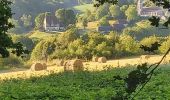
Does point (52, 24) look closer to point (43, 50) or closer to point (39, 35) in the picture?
point (39, 35)

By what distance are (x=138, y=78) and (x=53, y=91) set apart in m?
15.1

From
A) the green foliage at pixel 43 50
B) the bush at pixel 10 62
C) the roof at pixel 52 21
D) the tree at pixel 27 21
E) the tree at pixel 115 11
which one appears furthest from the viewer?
the tree at pixel 27 21

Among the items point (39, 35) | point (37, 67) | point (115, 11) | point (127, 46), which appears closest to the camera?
point (37, 67)

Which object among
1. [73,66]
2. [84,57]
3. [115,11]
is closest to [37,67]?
[73,66]

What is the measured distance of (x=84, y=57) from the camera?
43.6m

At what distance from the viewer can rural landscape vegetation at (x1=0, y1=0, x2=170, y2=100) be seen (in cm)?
246

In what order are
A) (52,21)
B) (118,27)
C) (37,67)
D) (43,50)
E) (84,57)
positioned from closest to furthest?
1. (37,67)
2. (84,57)
3. (43,50)
4. (118,27)
5. (52,21)

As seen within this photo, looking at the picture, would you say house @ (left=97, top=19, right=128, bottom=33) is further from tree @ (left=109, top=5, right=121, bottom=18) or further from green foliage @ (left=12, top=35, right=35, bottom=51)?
green foliage @ (left=12, top=35, right=35, bottom=51)

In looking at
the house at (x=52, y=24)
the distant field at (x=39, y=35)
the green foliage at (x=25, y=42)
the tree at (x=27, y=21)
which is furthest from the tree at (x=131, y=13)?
the green foliage at (x=25, y=42)

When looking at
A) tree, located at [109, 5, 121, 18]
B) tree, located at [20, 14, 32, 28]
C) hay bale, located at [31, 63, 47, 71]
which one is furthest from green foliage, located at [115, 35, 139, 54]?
tree, located at [20, 14, 32, 28]

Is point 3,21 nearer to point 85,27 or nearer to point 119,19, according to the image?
point 85,27

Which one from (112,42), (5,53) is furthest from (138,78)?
(112,42)

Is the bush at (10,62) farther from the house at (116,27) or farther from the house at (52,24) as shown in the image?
the house at (52,24)

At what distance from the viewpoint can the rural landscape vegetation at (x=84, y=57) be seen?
246 centimetres
